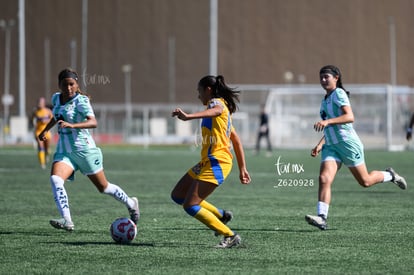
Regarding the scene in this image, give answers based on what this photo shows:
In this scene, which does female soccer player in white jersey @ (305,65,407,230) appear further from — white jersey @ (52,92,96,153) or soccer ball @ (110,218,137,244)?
white jersey @ (52,92,96,153)

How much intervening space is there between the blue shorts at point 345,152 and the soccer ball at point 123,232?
9.32ft

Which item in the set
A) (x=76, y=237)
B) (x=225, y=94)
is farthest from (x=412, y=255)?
(x=76, y=237)

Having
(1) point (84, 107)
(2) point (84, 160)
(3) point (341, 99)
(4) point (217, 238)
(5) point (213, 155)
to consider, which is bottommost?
(4) point (217, 238)

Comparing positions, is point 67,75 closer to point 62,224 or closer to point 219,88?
point 62,224

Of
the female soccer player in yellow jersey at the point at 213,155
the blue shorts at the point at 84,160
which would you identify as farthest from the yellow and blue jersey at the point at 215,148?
the blue shorts at the point at 84,160

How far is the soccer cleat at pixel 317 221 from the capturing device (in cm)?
1103

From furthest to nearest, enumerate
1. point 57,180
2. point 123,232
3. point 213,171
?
point 57,180, point 123,232, point 213,171

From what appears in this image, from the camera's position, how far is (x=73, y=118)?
36.2ft

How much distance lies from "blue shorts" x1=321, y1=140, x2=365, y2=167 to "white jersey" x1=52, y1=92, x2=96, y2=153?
294 centimetres

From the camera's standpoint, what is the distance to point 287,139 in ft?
144

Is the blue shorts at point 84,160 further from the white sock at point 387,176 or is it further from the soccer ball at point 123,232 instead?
the white sock at point 387,176

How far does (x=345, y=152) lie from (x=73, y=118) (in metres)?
3.35

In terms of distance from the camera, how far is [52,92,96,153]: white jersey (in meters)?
11.0

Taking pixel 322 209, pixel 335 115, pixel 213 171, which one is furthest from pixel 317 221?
pixel 213 171
